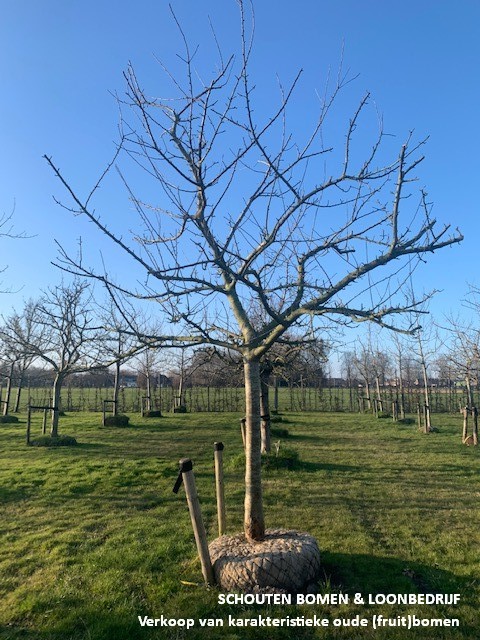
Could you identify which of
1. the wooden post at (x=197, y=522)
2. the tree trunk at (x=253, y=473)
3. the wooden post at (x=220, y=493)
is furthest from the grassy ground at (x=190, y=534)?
the tree trunk at (x=253, y=473)

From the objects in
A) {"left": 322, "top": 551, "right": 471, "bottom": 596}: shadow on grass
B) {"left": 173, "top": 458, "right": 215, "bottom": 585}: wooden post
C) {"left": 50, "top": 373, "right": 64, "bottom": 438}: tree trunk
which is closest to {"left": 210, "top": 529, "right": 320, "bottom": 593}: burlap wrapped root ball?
{"left": 173, "top": 458, "right": 215, "bottom": 585}: wooden post

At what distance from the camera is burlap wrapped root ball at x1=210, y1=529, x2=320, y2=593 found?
3.91 metres

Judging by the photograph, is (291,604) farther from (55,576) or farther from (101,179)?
(101,179)

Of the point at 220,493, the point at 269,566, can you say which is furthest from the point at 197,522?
the point at 220,493

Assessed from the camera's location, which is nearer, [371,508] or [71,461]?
[371,508]

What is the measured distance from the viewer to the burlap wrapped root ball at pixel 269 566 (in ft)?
12.8

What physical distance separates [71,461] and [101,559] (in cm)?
611

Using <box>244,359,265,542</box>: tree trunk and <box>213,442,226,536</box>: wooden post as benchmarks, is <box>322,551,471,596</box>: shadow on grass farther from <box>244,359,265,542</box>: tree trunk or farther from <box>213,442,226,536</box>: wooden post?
<box>213,442,226,536</box>: wooden post

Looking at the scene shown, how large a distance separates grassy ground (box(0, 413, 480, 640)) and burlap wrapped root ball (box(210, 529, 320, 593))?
0.17 m

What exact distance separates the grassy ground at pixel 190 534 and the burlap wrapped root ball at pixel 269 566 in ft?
0.55

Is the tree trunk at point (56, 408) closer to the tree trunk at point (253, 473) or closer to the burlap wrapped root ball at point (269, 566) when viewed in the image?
the tree trunk at point (253, 473)

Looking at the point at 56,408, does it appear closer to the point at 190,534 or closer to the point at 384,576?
the point at 190,534

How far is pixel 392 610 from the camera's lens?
12.4ft

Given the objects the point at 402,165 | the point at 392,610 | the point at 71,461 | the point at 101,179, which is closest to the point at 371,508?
the point at 392,610
